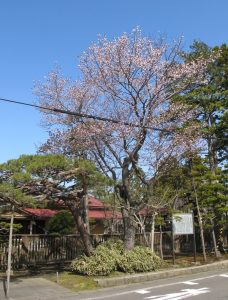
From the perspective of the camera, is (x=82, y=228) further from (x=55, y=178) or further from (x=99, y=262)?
(x=55, y=178)

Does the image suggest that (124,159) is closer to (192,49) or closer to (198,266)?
(198,266)

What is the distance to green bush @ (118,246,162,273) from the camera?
13.9 meters

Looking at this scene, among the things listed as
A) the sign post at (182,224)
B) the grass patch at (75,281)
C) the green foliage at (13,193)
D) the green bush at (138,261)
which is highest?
the green foliage at (13,193)

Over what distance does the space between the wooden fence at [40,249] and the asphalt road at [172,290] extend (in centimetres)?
527

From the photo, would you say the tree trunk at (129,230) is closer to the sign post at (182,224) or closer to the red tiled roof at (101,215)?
the sign post at (182,224)

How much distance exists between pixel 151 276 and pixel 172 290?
212 cm

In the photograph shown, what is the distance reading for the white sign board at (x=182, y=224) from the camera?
1714cm

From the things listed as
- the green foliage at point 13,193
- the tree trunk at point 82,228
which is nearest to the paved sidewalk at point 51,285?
the tree trunk at point 82,228

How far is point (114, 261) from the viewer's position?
540 inches

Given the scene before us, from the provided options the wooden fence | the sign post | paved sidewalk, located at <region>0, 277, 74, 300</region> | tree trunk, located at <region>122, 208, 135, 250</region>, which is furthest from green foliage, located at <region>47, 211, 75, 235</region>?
paved sidewalk, located at <region>0, 277, 74, 300</region>

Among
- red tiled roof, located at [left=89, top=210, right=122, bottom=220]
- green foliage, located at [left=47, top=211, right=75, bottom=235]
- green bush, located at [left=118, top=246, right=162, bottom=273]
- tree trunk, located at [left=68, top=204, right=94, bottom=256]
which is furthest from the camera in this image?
red tiled roof, located at [left=89, top=210, right=122, bottom=220]

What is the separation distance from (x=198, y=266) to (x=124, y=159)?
206 inches

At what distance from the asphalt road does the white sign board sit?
11.1 feet

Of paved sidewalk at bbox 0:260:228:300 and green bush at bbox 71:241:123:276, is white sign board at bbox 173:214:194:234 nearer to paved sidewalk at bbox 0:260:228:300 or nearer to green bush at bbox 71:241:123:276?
paved sidewalk at bbox 0:260:228:300
